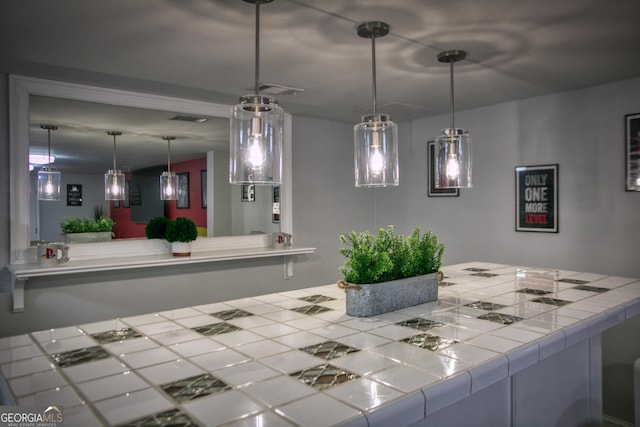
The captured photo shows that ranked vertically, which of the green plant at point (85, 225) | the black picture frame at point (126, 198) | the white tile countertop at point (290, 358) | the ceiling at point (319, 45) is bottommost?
the white tile countertop at point (290, 358)

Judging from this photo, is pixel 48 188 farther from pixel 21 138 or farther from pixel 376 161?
pixel 376 161

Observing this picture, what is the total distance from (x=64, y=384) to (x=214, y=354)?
0.37 meters

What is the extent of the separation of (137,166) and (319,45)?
1640mm

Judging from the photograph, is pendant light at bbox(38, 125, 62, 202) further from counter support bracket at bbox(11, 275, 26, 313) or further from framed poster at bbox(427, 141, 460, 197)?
framed poster at bbox(427, 141, 460, 197)

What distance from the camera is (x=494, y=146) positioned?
11.8ft

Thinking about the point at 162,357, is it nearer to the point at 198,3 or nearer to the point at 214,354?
the point at 214,354

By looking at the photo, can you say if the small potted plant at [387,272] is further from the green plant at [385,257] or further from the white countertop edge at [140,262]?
the white countertop edge at [140,262]

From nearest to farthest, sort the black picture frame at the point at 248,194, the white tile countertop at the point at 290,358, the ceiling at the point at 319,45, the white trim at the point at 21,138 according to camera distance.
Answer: the white tile countertop at the point at 290,358, the ceiling at the point at 319,45, the white trim at the point at 21,138, the black picture frame at the point at 248,194

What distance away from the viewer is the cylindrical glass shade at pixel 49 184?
2.75m

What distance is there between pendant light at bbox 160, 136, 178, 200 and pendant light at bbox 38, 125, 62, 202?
649 millimetres

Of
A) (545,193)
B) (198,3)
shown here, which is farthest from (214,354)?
(545,193)

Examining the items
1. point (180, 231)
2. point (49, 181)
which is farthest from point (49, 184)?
point (180, 231)

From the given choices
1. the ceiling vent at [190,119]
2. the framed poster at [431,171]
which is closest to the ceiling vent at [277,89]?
the ceiling vent at [190,119]

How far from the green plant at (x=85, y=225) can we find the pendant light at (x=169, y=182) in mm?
406
